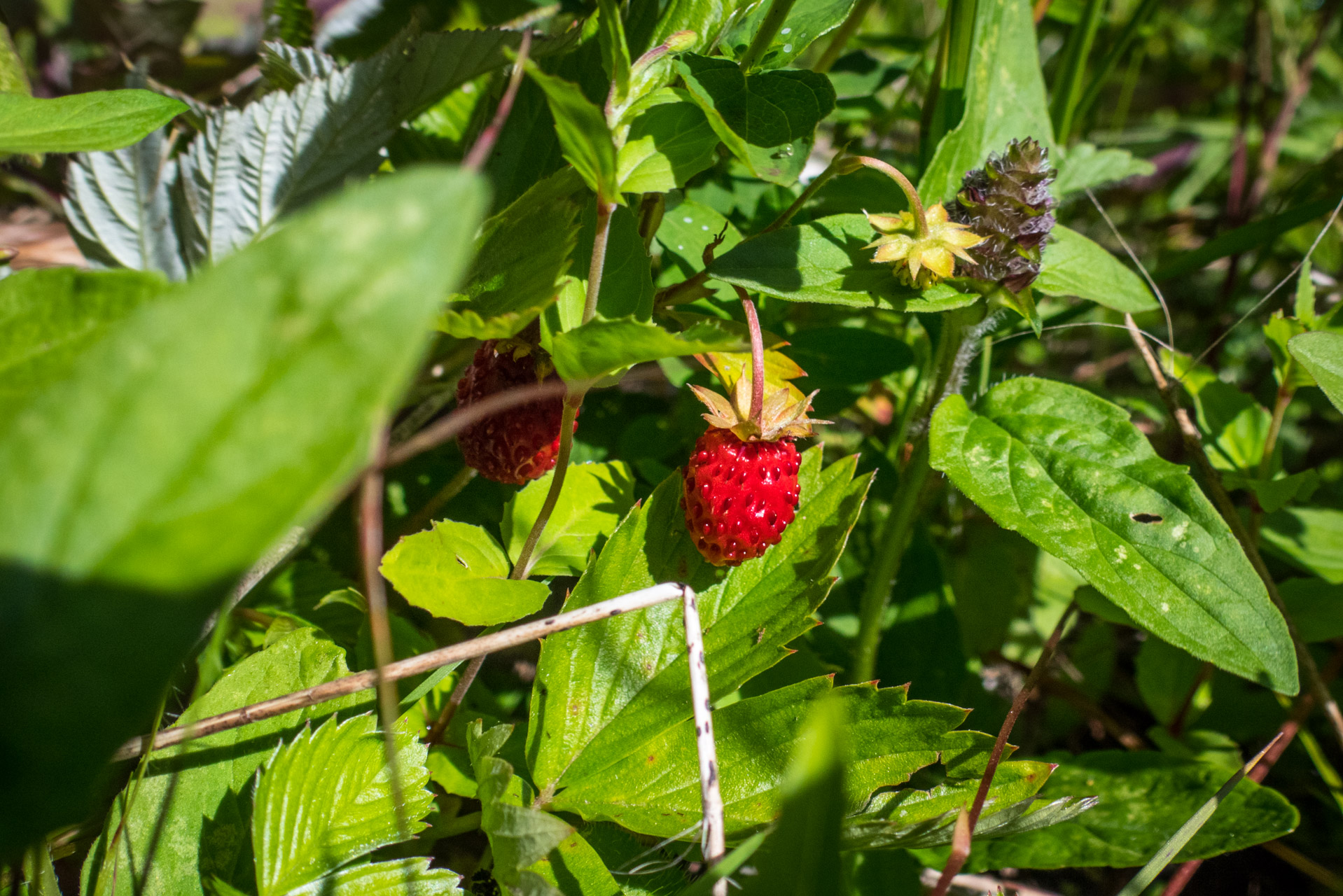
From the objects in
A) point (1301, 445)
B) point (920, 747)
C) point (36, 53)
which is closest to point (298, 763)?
point (920, 747)

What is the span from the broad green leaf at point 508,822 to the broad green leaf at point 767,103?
2.08ft

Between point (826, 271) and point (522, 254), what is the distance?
0.36 m

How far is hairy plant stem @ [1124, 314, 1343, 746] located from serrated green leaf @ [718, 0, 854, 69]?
2.01 feet

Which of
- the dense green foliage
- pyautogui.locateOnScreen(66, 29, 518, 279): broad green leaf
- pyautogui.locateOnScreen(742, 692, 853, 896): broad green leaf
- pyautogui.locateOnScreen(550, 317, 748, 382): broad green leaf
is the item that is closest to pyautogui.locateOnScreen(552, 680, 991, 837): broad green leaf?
the dense green foliage

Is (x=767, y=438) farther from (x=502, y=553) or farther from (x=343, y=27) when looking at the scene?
(x=343, y=27)

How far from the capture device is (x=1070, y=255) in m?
1.20

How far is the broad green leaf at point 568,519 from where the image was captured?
102cm

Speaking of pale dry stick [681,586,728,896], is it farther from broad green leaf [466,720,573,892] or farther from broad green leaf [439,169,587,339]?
broad green leaf [439,169,587,339]

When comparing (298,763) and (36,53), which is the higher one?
(36,53)

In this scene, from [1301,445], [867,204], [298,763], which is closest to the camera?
[298,763]

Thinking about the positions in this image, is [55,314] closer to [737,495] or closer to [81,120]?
[81,120]

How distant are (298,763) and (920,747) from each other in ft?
2.08

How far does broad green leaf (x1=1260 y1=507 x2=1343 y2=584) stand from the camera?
1.29 meters

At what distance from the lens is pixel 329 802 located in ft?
2.81
